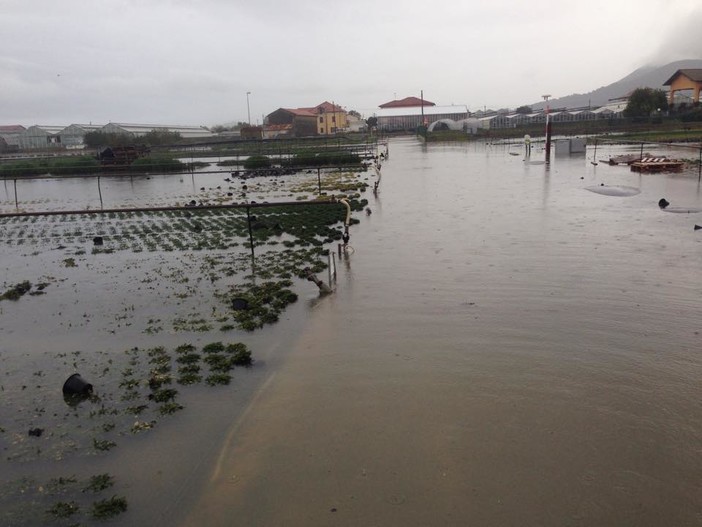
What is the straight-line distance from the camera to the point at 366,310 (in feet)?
26.3

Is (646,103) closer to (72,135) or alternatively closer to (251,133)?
(251,133)

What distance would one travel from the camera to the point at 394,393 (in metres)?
5.54

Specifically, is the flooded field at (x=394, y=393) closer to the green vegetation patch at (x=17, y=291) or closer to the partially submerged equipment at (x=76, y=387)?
the partially submerged equipment at (x=76, y=387)

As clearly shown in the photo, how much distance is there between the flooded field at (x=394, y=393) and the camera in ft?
13.3

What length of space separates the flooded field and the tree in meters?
58.6

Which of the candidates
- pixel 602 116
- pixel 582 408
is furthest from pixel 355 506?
pixel 602 116

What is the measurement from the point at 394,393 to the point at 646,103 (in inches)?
2679

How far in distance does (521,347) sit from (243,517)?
13.1 ft

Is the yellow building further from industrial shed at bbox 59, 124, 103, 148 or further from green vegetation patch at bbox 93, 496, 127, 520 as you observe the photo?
green vegetation patch at bbox 93, 496, 127, 520

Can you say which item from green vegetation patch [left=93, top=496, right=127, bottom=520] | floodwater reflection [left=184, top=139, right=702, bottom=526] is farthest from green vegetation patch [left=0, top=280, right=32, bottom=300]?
green vegetation patch [left=93, top=496, right=127, bottom=520]

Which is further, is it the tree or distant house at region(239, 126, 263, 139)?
distant house at region(239, 126, 263, 139)

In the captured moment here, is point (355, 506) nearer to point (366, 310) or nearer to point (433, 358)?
point (433, 358)

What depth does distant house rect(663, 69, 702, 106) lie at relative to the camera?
63372 millimetres

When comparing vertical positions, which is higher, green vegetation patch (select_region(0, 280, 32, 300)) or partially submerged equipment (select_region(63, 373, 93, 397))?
green vegetation patch (select_region(0, 280, 32, 300))
